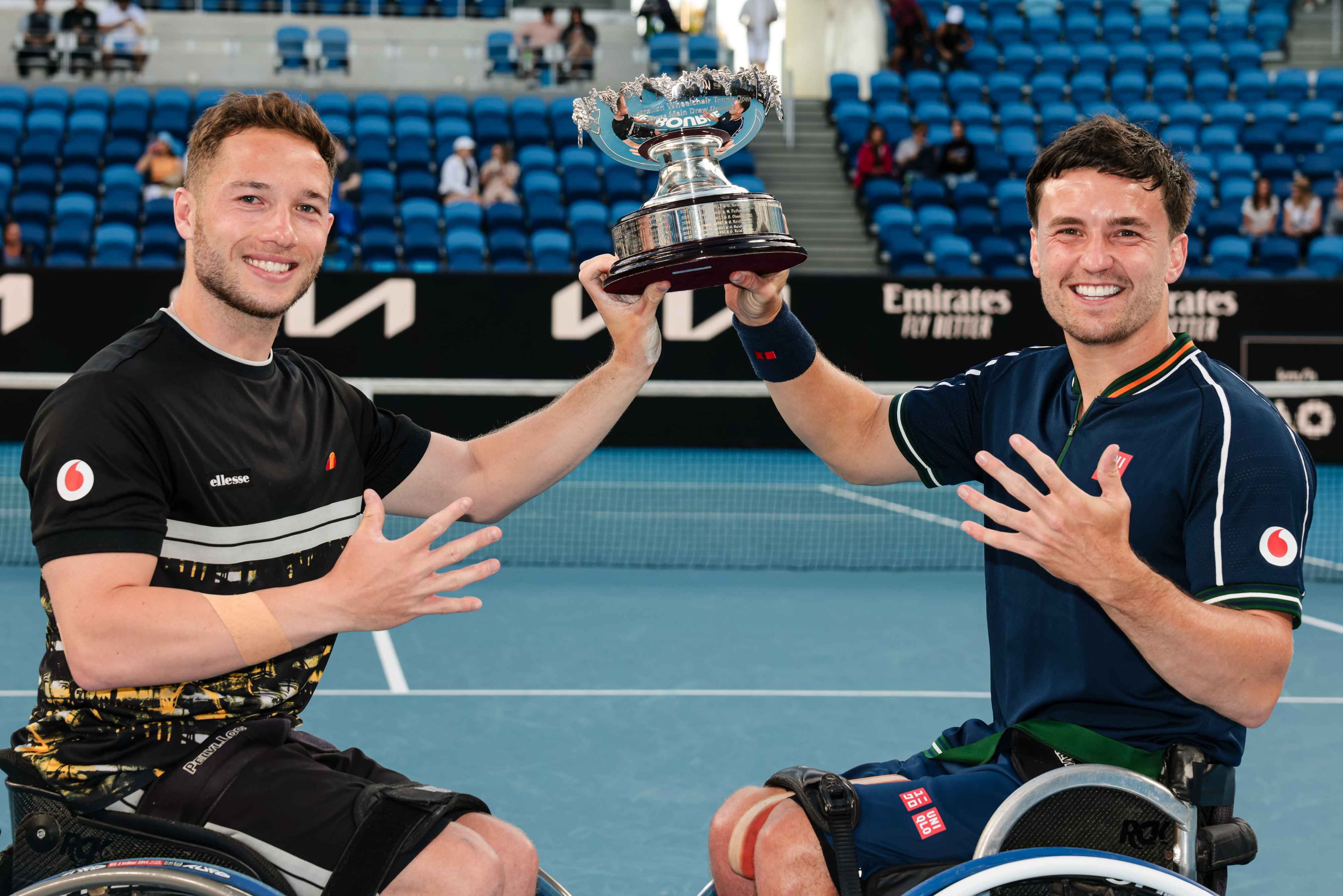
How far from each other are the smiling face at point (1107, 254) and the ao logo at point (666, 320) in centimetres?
1142

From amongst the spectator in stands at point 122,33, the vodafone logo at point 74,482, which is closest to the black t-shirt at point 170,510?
the vodafone logo at point 74,482

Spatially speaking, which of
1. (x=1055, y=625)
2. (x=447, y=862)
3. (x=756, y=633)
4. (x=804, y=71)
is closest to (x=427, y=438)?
(x=447, y=862)

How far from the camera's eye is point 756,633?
7.37 meters

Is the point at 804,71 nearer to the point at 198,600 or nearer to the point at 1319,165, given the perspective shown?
the point at 1319,165

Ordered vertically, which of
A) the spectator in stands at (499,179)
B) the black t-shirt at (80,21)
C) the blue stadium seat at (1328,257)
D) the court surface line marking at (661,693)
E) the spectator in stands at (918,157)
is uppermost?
the black t-shirt at (80,21)

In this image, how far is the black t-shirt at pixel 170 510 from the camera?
2318mm

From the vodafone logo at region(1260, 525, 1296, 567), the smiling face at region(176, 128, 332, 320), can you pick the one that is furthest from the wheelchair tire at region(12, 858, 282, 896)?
the vodafone logo at region(1260, 525, 1296, 567)

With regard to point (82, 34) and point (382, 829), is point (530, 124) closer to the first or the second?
point (82, 34)

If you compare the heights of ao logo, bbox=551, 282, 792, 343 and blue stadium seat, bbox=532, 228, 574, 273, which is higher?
blue stadium seat, bbox=532, 228, 574, 273

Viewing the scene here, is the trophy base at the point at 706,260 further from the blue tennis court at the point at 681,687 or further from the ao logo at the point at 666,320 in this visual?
the ao logo at the point at 666,320

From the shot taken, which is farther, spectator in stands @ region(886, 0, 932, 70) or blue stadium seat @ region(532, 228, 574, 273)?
spectator in stands @ region(886, 0, 932, 70)

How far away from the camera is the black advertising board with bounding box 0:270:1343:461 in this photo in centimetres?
1384

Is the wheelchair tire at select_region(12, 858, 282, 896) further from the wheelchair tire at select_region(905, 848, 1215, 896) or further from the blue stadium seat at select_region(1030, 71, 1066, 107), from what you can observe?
the blue stadium seat at select_region(1030, 71, 1066, 107)

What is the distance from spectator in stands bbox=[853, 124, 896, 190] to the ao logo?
16.2ft
